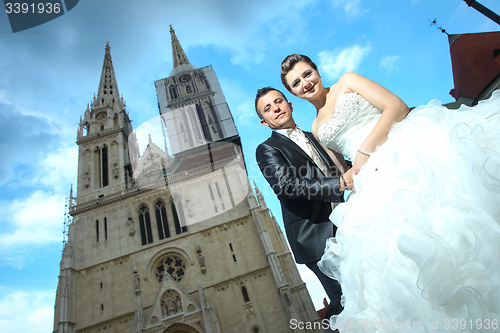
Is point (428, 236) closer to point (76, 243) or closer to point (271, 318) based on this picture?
point (271, 318)

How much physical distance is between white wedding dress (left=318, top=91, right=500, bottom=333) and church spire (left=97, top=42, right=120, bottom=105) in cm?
2921

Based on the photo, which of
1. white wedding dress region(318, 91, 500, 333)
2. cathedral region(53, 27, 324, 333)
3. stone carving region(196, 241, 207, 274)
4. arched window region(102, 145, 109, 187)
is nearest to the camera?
white wedding dress region(318, 91, 500, 333)

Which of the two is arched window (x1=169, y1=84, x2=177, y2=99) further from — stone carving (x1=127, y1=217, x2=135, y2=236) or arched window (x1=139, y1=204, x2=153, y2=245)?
stone carving (x1=127, y1=217, x2=135, y2=236)

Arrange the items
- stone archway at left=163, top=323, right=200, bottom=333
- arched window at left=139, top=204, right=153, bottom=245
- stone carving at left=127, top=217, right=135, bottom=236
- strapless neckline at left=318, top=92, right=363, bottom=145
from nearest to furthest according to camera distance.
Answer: strapless neckline at left=318, top=92, right=363, bottom=145 → stone archway at left=163, top=323, right=200, bottom=333 → stone carving at left=127, top=217, right=135, bottom=236 → arched window at left=139, top=204, right=153, bottom=245

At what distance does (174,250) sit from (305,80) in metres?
16.3

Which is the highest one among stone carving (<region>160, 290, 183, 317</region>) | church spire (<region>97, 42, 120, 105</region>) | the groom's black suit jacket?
church spire (<region>97, 42, 120, 105</region>)

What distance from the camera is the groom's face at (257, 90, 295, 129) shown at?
92.1 inches

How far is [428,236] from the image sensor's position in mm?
1415

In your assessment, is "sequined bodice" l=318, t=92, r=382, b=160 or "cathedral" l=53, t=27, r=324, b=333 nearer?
"sequined bodice" l=318, t=92, r=382, b=160

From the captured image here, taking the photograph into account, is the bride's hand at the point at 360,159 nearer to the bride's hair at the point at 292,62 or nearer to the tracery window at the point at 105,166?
the bride's hair at the point at 292,62

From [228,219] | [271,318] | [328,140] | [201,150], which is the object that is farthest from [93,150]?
[328,140]

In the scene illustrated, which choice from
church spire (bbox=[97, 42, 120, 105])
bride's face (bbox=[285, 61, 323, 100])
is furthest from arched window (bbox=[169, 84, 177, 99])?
bride's face (bbox=[285, 61, 323, 100])

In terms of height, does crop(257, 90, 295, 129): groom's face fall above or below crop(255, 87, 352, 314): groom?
above

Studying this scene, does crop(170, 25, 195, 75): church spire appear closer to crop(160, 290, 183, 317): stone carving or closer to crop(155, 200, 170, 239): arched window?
crop(155, 200, 170, 239): arched window
